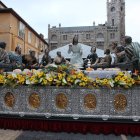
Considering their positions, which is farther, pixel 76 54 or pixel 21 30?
pixel 21 30

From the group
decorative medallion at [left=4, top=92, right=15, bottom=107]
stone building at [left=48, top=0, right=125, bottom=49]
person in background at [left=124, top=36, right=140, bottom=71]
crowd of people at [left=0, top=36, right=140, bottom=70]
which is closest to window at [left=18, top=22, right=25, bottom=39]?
crowd of people at [left=0, top=36, right=140, bottom=70]

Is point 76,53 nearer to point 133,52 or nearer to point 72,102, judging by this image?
point 133,52

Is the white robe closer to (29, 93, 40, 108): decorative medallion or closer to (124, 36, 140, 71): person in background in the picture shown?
(124, 36, 140, 71): person in background

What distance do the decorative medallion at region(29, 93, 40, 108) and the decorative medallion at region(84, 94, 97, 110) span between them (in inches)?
44.6

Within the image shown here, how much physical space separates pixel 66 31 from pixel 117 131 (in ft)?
354

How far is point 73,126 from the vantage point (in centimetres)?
691

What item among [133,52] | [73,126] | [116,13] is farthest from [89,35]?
[73,126]

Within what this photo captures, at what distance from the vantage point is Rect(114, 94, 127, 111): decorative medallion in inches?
265

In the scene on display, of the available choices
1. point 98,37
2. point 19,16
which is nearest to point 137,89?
point 19,16

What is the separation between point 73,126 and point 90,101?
2.23 ft

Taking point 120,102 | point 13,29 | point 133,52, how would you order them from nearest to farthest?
point 120,102
point 133,52
point 13,29

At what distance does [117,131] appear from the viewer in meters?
6.73

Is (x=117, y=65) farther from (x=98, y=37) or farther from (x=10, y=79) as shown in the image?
(x=98, y=37)

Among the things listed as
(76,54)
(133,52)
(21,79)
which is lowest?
(21,79)
